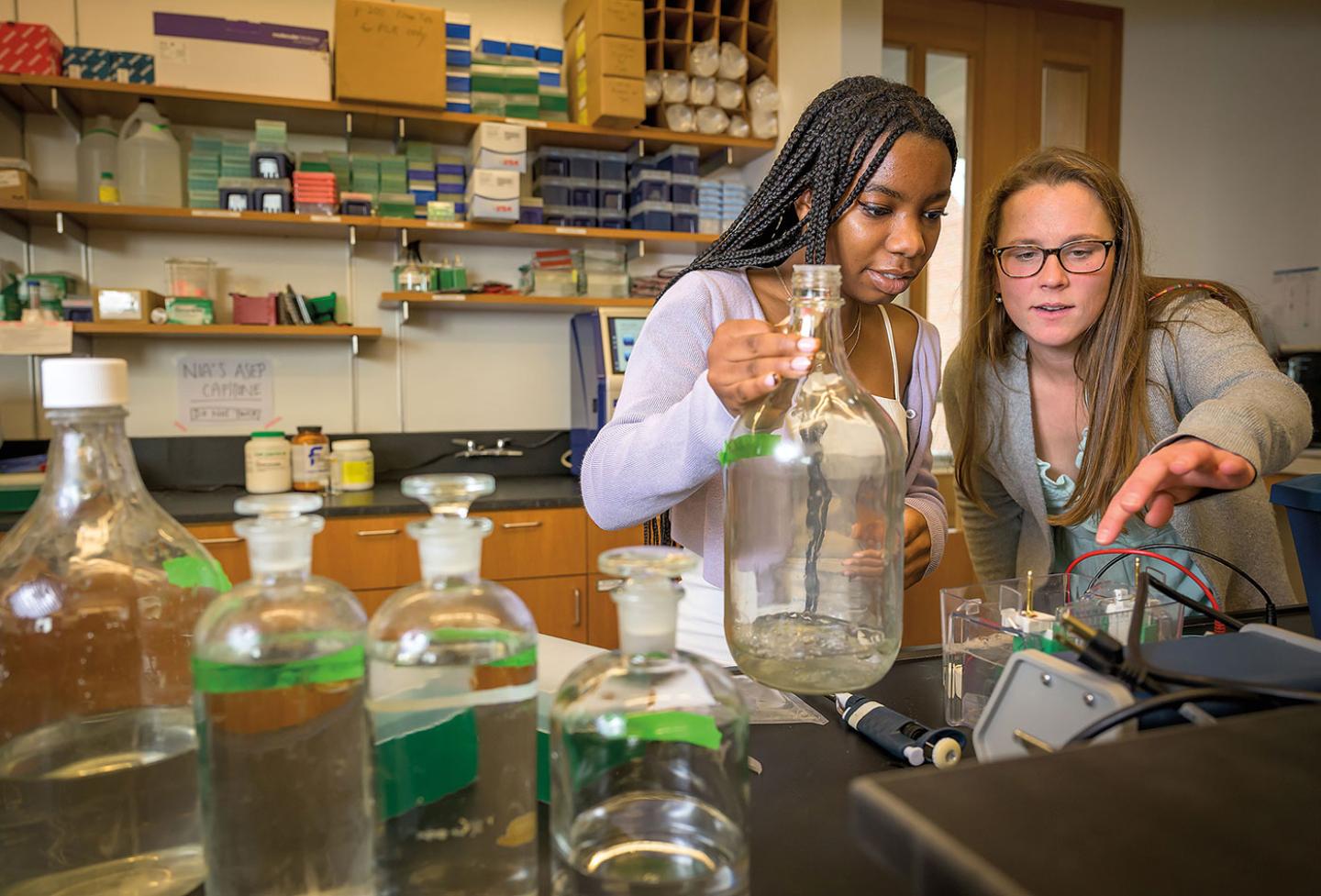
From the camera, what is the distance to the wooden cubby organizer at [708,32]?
2980 millimetres

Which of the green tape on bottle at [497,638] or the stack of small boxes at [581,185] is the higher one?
the stack of small boxes at [581,185]

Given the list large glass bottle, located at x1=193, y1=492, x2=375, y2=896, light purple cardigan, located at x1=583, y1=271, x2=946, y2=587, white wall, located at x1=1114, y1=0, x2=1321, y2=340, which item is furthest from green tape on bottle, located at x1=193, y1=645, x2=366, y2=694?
white wall, located at x1=1114, y1=0, x2=1321, y2=340

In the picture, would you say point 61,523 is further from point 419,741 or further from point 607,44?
point 607,44

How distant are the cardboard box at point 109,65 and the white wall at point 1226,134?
3586mm

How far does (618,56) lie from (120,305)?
1667 millimetres

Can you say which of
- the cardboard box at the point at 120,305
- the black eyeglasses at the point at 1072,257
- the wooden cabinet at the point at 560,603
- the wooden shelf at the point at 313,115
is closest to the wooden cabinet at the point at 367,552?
the wooden cabinet at the point at 560,603

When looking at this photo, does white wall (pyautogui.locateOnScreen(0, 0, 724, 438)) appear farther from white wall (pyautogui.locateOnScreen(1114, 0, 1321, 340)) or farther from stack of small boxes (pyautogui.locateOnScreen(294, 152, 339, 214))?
white wall (pyautogui.locateOnScreen(1114, 0, 1321, 340))

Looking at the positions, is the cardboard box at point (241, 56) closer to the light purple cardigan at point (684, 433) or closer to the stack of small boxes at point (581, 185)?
the stack of small boxes at point (581, 185)

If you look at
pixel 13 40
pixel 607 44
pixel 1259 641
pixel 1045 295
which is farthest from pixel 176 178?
pixel 1259 641

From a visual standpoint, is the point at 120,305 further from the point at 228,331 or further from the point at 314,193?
the point at 314,193

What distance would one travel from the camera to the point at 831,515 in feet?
2.49

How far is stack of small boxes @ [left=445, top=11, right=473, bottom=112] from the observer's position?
2.84 meters

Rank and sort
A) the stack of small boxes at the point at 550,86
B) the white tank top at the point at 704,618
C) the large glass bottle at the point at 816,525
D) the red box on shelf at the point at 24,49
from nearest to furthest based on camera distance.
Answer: the large glass bottle at the point at 816,525 < the white tank top at the point at 704,618 < the red box on shelf at the point at 24,49 < the stack of small boxes at the point at 550,86

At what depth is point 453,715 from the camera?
0.44 meters
